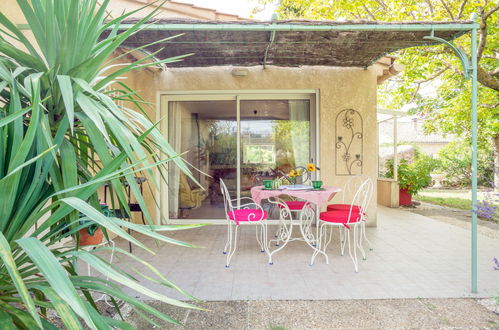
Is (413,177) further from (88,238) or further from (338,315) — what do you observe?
(88,238)

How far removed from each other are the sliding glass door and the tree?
9.03 feet

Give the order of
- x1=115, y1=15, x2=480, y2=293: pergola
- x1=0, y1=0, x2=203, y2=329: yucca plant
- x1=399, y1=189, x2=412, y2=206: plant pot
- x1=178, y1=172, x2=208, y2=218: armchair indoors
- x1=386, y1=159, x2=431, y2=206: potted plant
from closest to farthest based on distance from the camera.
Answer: x1=0, y1=0, x2=203, y2=329: yucca plant → x1=115, y1=15, x2=480, y2=293: pergola → x1=178, y1=172, x2=208, y2=218: armchair indoors → x1=386, y1=159, x2=431, y2=206: potted plant → x1=399, y1=189, x2=412, y2=206: plant pot

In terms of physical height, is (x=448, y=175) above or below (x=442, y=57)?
below

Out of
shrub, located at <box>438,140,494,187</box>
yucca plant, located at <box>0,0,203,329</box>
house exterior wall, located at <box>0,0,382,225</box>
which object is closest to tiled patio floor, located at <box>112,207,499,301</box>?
house exterior wall, located at <box>0,0,382,225</box>

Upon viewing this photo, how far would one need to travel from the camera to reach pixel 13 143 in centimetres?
115

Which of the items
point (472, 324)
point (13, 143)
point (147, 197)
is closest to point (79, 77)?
point (13, 143)

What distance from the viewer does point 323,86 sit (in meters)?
5.65

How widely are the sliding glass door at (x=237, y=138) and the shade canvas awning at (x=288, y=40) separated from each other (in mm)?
896

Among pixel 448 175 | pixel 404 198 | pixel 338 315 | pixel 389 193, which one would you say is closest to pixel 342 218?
pixel 338 315

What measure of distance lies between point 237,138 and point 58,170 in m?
4.60

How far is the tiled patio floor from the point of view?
9.29 feet

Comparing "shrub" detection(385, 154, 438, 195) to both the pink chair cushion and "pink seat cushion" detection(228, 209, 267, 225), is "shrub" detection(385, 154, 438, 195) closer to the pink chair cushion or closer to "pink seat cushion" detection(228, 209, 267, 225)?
the pink chair cushion

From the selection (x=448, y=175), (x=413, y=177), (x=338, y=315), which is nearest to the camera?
(x=338, y=315)

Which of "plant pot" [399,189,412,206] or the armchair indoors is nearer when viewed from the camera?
the armchair indoors
